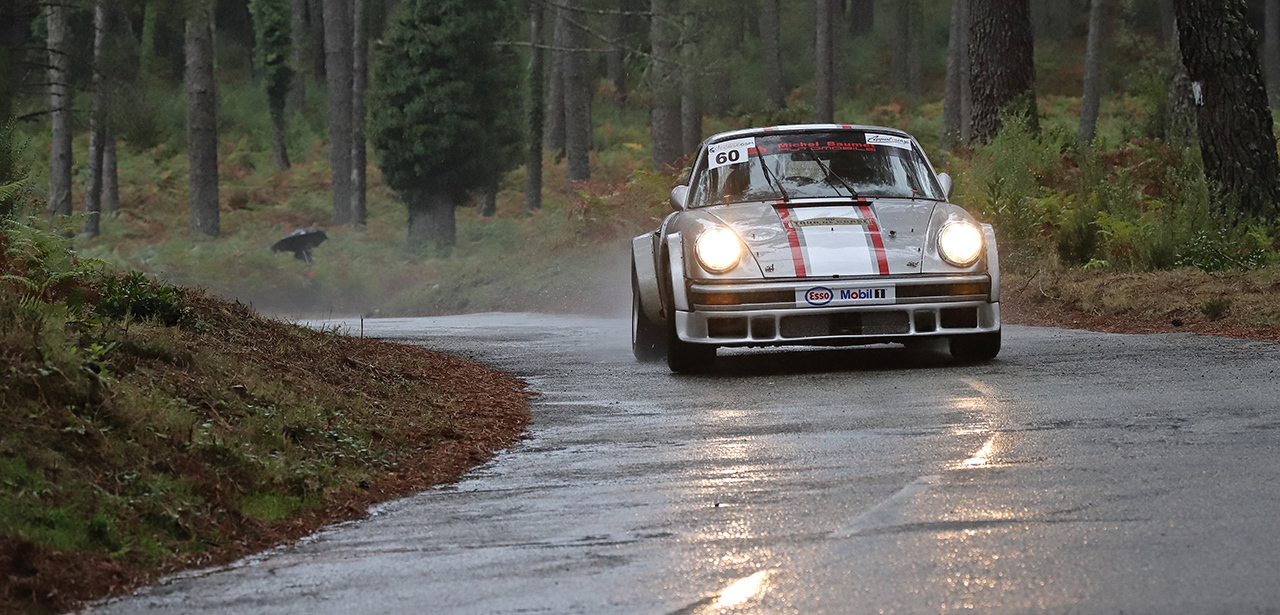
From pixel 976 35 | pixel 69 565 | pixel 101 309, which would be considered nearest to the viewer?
pixel 69 565

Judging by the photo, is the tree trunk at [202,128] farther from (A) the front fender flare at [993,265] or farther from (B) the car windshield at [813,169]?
A: (A) the front fender flare at [993,265]

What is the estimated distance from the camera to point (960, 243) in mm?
10742

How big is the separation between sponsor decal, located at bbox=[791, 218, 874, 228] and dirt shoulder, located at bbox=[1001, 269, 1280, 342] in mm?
3078

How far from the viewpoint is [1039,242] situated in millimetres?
18953

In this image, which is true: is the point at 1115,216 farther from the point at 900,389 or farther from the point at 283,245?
the point at 283,245

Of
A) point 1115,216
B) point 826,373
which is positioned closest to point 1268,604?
point 826,373

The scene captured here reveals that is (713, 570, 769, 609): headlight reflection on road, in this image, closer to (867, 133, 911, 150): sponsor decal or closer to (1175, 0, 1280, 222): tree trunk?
(867, 133, 911, 150): sponsor decal

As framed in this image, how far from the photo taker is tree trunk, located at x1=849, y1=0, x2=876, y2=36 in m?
74.6

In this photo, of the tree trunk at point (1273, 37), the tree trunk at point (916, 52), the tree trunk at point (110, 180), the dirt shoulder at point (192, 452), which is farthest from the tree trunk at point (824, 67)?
the dirt shoulder at point (192, 452)

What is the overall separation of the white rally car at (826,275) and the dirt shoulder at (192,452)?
162cm

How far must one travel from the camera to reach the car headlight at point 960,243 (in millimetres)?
10680

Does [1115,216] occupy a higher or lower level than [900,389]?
higher

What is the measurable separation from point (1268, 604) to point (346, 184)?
44.8 m

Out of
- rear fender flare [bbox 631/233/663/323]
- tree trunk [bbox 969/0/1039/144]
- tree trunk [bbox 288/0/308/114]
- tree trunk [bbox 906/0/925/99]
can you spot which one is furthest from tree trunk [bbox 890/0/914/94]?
rear fender flare [bbox 631/233/663/323]
